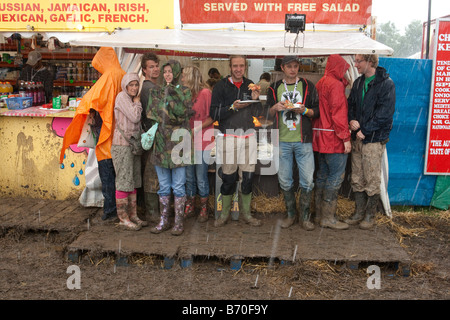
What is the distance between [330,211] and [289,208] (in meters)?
0.52

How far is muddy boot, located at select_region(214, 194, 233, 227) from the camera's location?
545cm

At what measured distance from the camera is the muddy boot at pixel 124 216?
211 inches

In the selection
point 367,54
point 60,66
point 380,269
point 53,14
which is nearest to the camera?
point 380,269

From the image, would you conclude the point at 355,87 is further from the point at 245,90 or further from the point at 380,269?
the point at 380,269

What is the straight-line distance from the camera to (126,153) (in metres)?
5.24

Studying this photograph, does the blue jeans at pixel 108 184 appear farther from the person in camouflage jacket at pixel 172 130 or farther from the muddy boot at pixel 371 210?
the muddy boot at pixel 371 210

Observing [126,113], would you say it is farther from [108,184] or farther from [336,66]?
[336,66]

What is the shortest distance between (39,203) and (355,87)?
481 cm

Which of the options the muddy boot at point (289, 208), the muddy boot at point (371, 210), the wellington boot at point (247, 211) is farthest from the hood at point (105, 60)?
the muddy boot at point (371, 210)

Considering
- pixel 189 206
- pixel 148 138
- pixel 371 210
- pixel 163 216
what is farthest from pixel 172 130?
pixel 371 210

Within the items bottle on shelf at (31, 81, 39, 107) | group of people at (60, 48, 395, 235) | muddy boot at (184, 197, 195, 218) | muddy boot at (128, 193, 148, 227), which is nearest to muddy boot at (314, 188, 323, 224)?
group of people at (60, 48, 395, 235)

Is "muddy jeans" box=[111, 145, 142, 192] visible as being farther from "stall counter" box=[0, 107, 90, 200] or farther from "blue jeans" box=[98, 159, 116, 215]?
"stall counter" box=[0, 107, 90, 200]

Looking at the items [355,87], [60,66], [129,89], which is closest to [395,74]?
[355,87]

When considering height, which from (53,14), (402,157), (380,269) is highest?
(53,14)
